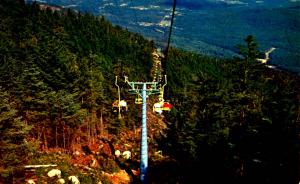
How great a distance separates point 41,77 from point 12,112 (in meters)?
26.6

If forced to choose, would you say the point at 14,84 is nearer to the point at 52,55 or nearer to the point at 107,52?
the point at 52,55

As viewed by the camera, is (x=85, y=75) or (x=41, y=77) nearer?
(x=41, y=77)

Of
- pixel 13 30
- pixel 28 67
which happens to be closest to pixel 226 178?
pixel 28 67

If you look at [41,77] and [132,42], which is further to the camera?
[132,42]

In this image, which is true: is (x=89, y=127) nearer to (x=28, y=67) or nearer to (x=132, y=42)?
(x=28, y=67)

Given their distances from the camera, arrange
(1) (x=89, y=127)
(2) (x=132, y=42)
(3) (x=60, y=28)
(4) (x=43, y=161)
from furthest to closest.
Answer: (2) (x=132, y=42) → (3) (x=60, y=28) → (1) (x=89, y=127) → (4) (x=43, y=161)

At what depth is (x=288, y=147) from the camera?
3094 cm

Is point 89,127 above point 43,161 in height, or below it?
below

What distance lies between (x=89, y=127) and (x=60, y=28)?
81.2 metres

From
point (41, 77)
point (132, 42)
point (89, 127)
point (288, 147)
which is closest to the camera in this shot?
point (288, 147)

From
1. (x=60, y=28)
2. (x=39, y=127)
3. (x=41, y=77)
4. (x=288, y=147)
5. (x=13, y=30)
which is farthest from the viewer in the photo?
(x=60, y=28)

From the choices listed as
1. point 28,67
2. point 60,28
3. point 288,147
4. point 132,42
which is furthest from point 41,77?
point 132,42

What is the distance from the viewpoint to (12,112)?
3191cm

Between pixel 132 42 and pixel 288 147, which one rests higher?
pixel 288 147
